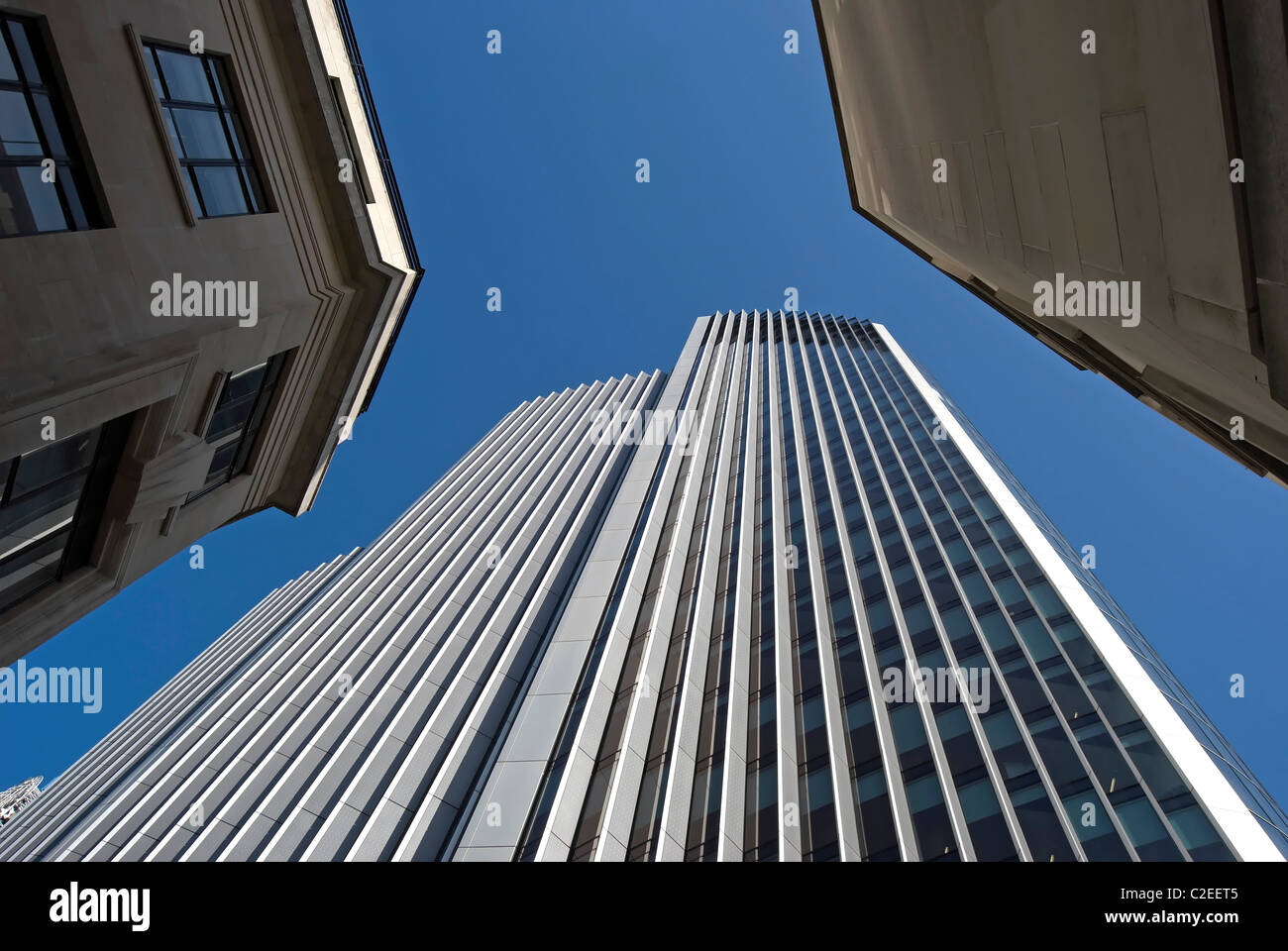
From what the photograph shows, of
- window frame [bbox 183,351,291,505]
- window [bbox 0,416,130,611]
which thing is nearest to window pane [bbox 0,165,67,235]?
window [bbox 0,416,130,611]

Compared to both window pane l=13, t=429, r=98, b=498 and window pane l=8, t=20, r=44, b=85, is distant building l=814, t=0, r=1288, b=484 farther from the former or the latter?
window pane l=13, t=429, r=98, b=498

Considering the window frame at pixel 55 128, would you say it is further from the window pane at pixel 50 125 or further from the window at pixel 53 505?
the window at pixel 53 505

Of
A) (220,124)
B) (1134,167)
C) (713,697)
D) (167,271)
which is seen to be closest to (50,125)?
(167,271)

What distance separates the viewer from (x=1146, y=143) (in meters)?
6.57

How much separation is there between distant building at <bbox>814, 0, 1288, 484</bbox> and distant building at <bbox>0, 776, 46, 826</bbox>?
154 metres

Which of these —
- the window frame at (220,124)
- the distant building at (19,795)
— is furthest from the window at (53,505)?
the distant building at (19,795)

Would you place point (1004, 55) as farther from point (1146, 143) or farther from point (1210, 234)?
point (1210, 234)

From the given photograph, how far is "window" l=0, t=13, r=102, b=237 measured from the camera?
9625mm

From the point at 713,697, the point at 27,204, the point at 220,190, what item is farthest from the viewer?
the point at 713,697

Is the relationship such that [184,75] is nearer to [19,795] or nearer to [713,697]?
[713,697]

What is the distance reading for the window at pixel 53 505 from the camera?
423 inches

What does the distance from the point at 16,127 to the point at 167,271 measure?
→ 2553mm

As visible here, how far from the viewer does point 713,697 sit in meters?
30.1

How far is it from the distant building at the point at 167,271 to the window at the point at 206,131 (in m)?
0.04
